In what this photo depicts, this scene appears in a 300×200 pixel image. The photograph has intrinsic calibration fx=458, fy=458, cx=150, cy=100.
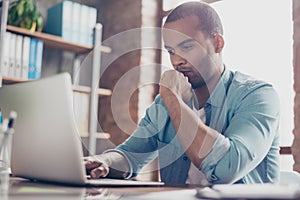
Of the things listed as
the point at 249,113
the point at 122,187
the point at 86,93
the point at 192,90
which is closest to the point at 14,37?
the point at 86,93

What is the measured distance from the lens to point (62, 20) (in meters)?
2.96

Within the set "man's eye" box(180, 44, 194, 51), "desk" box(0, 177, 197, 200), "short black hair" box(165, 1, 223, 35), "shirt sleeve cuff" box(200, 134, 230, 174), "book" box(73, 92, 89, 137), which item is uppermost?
"short black hair" box(165, 1, 223, 35)

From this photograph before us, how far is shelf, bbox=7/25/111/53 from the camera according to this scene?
2.79 metres

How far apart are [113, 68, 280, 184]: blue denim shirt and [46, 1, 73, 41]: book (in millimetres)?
1419

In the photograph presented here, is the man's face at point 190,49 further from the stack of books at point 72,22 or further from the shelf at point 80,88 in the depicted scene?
the stack of books at point 72,22

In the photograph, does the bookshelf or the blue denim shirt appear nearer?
the blue denim shirt

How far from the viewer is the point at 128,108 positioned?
320 cm

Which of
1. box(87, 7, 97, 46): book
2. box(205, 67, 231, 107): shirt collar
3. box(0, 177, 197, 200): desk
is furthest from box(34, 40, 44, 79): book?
box(0, 177, 197, 200): desk

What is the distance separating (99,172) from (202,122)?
1.12 feet

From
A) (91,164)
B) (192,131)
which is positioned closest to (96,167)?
(91,164)

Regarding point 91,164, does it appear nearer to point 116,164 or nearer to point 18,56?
point 116,164

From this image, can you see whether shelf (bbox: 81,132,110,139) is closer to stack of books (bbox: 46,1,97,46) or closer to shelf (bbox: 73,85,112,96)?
shelf (bbox: 73,85,112,96)

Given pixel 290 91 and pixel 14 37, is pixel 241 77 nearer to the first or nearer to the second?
pixel 290 91

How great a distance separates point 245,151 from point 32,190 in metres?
0.64
